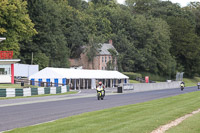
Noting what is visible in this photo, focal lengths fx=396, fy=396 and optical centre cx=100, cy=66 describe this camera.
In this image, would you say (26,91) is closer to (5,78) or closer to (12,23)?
(5,78)

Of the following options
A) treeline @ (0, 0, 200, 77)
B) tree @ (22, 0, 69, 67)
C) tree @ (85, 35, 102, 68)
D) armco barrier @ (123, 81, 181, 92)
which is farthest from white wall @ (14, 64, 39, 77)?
tree @ (85, 35, 102, 68)

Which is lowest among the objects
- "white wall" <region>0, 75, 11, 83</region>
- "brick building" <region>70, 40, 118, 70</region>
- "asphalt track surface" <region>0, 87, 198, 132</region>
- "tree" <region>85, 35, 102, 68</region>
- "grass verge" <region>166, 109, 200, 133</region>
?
"asphalt track surface" <region>0, 87, 198, 132</region>

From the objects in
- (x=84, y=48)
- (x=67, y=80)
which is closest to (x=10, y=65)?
(x=67, y=80)

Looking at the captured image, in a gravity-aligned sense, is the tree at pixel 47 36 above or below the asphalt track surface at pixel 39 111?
above

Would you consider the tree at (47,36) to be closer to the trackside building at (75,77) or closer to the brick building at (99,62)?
the brick building at (99,62)

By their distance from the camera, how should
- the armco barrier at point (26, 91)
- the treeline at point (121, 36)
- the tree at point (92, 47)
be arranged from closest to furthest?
the armco barrier at point (26, 91), the treeline at point (121, 36), the tree at point (92, 47)

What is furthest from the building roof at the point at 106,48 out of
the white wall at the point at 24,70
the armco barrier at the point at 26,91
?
the armco barrier at the point at 26,91

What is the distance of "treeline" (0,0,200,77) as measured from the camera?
75.9 m

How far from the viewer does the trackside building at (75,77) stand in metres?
57.2

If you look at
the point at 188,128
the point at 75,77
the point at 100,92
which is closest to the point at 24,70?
the point at 75,77

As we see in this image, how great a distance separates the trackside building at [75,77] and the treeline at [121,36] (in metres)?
12.2

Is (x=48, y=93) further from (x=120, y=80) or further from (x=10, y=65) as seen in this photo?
(x=120, y=80)

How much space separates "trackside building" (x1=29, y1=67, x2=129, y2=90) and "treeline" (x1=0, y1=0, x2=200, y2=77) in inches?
Result: 482

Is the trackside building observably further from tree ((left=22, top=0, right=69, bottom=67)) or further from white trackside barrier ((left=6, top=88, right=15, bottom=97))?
white trackside barrier ((left=6, top=88, right=15, bottom=97))
